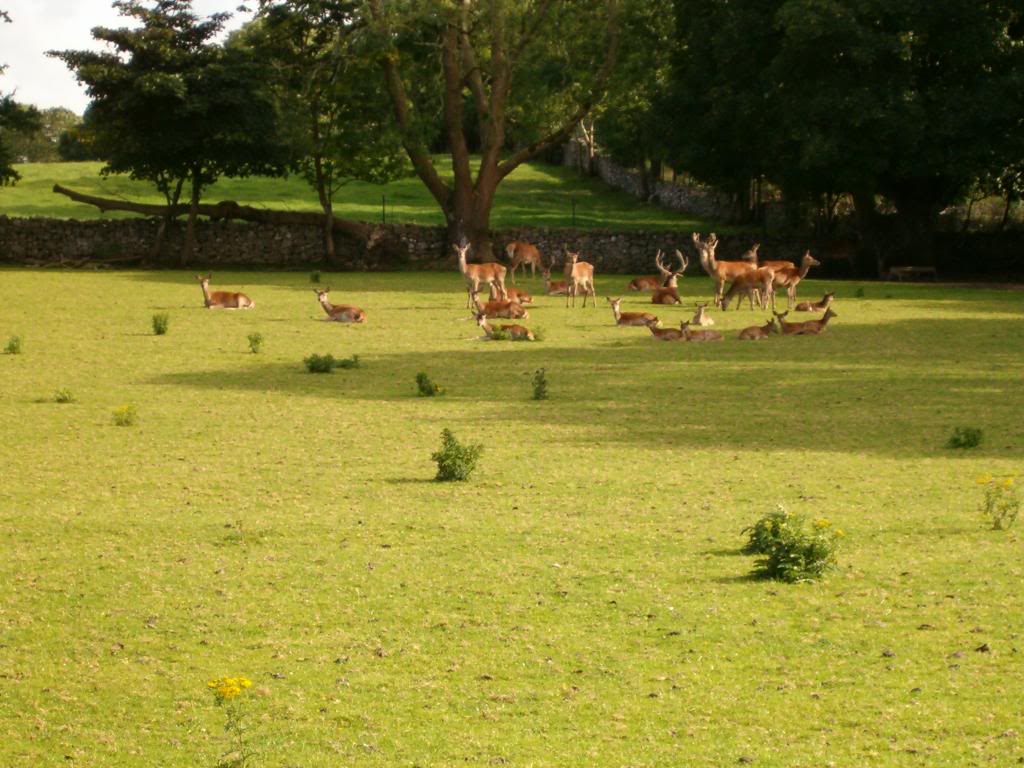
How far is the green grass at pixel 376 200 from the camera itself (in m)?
59.8

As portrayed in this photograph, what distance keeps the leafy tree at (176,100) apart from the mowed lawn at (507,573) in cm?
2681

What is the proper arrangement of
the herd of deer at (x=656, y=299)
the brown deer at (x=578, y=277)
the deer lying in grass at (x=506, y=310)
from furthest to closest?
the brown deer at (x=578, y=277) → the deer lying in grass at (x=506, y=310) → the herd of deer at (x=656, y=299)

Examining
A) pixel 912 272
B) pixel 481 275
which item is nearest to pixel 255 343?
pixel 481 275

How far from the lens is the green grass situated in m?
59.8

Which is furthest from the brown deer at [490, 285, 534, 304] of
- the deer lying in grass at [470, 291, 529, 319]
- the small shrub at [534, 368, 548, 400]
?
the small shrub at [534, 368, 548, 400]

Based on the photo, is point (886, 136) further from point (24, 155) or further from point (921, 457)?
point (24, 155)

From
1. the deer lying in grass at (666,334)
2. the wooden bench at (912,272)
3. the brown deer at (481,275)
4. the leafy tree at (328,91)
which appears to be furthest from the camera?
the leafy tree at (328,91)

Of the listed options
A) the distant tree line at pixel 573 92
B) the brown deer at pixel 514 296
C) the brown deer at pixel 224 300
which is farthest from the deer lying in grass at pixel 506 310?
the distant tree line at pixel 573 92

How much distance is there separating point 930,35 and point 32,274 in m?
24.9

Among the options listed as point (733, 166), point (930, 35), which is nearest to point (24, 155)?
point (733, 166)

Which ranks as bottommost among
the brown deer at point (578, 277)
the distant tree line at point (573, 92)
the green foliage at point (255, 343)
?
the green foliage at point (255, 343)

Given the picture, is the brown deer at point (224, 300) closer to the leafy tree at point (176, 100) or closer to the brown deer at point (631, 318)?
the brown deer at point (631, 318)

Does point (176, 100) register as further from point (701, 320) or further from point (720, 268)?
point (701, 320)

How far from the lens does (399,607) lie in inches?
342
